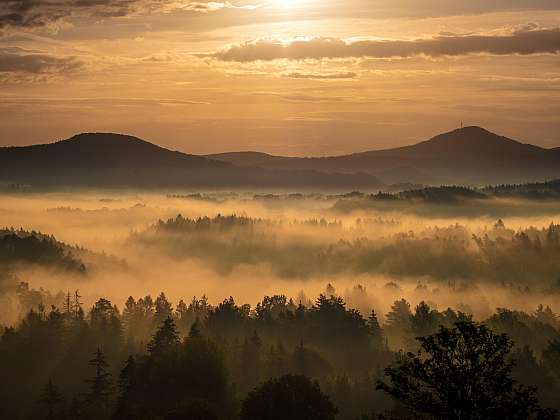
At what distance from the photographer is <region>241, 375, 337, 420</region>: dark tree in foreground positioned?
86562mm

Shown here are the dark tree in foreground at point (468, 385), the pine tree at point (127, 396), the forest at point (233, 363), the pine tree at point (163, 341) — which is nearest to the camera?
the dark tree in foreground at point (468, 385)

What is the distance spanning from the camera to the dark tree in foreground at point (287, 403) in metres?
86.6

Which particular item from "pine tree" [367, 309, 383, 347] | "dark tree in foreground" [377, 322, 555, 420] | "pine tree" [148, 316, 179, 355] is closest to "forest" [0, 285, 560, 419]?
"dark tree in foreground" [377, 322, 555, 420]

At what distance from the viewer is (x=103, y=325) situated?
17550 centimetres

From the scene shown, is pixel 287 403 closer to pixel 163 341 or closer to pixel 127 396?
pixel 127 396

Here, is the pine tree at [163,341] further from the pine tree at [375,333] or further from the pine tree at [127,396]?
the pine tree at [375,333]

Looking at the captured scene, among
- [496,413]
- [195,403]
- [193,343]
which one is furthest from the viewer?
[193,343]

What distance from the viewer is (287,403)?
8744 centimetres

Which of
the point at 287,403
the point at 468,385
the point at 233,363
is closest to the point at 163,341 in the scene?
Answer: the point at 233,363

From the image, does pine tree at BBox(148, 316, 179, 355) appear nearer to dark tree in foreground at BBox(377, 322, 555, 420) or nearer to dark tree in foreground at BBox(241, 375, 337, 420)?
dark tree in foreground at BBox(241, 375, 337, 420)

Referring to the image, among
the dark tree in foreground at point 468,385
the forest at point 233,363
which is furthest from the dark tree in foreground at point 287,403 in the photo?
the dark tree in foreground at point 468,385

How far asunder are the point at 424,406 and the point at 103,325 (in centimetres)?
14962

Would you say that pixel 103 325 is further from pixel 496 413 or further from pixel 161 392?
pixel 496 413

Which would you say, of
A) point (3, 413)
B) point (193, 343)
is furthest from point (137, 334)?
point (193, 343)
